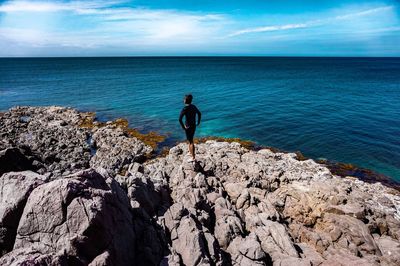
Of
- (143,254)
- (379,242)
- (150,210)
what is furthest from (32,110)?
(379,242)

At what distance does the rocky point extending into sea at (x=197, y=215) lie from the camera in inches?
332

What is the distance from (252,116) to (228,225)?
35885 mm

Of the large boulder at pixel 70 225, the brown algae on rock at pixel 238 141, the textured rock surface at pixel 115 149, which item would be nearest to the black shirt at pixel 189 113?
the large boulder at pixel 70 225

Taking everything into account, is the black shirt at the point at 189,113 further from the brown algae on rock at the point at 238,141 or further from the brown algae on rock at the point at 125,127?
the brown algae on rock at the point at 238,141

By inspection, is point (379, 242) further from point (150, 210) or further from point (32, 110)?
point (32, 110)

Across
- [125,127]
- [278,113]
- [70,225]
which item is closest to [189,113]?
[70,225]

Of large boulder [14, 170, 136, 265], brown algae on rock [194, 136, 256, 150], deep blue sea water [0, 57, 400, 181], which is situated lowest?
brown algae on rock [194, 136, 256, 150]

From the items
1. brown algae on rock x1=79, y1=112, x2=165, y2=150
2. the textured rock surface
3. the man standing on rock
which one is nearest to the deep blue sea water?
brown algae on rock x1=79, y1=112, x2=165, y2=150

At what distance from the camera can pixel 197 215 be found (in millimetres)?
14195

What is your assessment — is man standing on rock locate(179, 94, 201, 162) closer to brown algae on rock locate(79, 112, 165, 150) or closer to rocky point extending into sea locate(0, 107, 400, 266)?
rocky point extending into sea locate(0, 107, 400, 266)

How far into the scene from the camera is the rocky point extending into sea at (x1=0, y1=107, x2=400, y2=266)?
8445 mm

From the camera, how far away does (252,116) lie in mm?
48062

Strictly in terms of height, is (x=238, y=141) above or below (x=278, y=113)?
below

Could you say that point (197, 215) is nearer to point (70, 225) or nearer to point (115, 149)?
point (70, 225)
